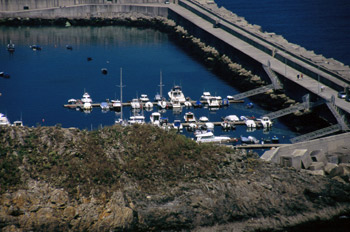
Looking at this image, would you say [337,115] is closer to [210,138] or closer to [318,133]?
[318,133]

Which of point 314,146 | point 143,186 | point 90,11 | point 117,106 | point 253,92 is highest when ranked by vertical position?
point 143,186

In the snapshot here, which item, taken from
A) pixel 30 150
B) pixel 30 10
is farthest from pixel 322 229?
pixel 30 10

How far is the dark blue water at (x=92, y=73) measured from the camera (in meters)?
66.6

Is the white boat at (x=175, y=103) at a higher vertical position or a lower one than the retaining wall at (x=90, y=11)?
lower

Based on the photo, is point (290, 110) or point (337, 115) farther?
point (290, 110)

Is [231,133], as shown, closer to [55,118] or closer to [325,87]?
[325,87]

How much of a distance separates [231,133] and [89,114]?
1254 centimetres

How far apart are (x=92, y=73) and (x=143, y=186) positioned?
1676 inches

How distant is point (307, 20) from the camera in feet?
385

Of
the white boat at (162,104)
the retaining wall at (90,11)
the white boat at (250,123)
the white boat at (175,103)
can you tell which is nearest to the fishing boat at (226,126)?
the white boat at (250,123)

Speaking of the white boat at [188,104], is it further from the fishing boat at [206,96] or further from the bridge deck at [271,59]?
the bridge deck at [271,59]

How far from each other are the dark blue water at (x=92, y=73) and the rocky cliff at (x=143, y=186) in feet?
52.1

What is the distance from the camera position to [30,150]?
4191 centimetres

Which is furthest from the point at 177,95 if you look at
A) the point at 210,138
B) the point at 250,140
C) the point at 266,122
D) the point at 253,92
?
the point at 250,140
